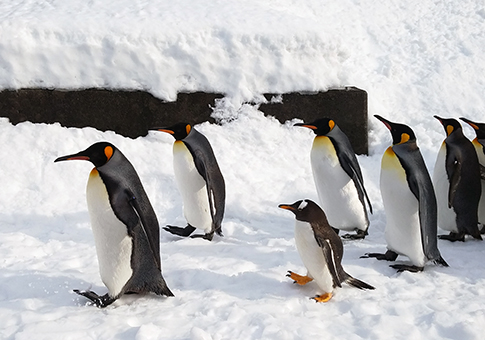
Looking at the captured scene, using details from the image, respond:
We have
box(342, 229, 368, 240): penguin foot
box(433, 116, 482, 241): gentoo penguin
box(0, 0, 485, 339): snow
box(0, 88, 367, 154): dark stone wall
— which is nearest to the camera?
box(0, 0, 485, 339): snow

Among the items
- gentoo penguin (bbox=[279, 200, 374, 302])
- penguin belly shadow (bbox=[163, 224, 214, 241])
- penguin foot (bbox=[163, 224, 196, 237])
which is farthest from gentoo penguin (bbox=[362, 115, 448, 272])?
penguin foot (bbox=[163, 224, 196, 237])

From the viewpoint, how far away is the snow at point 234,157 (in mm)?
2473

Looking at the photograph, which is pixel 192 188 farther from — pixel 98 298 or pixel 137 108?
pixel 137 108

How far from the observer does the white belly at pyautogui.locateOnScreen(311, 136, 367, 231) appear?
3.85 m

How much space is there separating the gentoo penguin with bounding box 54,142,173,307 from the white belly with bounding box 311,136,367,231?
159cm

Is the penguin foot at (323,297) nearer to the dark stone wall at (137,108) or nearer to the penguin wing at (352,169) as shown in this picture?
the penguin wing at (352,169)

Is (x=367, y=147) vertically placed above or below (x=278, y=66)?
below

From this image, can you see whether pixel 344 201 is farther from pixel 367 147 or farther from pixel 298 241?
pixel 367 147

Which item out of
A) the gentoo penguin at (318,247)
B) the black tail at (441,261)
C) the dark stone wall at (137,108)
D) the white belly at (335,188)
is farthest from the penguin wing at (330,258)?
the dark stone wall at (137,108)

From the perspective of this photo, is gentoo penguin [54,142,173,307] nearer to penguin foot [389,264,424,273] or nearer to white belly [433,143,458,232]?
penguin foot [389,264,424,273]

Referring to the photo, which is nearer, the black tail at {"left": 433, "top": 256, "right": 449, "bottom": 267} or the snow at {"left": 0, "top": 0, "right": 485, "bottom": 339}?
the snow at {"left": 0, "top": 0, "right": 485, "bottom": 339}

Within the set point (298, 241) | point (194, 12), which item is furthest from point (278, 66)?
point (298, 241)

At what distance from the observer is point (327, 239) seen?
2.71 m

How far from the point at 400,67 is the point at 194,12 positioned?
2.59m
